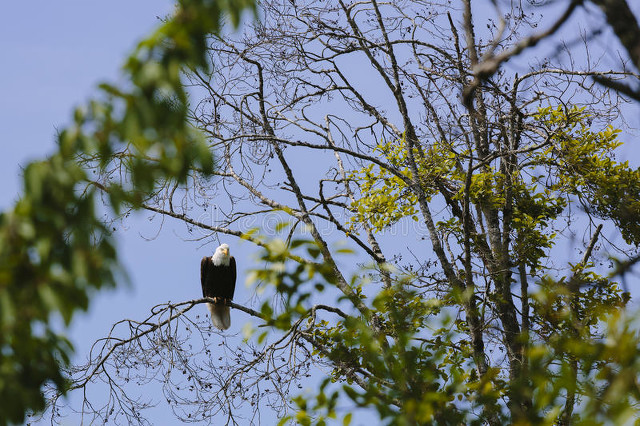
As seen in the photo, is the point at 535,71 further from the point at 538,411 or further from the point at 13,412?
the point at 13,412

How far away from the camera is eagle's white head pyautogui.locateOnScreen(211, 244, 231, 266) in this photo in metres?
11.4

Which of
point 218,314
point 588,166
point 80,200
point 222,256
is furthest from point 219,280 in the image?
point 80,200

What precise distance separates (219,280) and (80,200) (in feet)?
30.2

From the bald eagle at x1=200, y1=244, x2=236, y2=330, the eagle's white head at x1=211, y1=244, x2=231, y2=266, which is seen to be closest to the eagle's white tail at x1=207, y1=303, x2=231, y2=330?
the bald eagle at x1=200, y1=244, x2=236, y2=330

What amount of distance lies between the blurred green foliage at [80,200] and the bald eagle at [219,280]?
8.98m

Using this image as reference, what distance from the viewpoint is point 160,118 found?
2.25 meters

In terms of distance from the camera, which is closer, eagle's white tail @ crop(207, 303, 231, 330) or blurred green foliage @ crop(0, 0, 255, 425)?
blurred green foliage @ crop(0, 0, 255, 425)

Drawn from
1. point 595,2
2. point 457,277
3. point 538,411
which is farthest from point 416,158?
point 538,411

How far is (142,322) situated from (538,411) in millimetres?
6269

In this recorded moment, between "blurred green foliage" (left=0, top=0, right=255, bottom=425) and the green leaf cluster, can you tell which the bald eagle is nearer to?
the green leaf cluster

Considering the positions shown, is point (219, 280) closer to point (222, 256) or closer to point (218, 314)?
point (222, 256)

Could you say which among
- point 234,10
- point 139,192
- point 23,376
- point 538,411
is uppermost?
point 234,10

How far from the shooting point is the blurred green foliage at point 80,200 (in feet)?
7.03

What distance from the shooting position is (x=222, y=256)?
11.5 meters
